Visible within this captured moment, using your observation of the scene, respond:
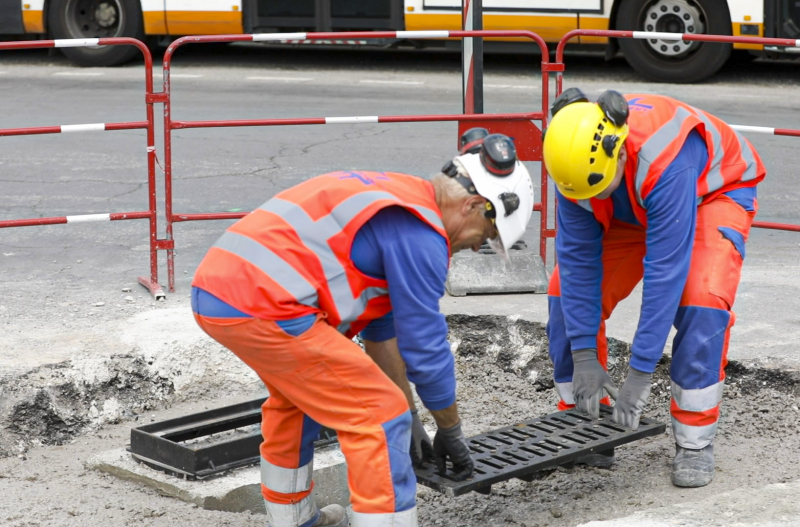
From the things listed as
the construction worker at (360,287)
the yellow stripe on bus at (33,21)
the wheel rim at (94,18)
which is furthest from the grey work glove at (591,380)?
the yellow stripe on bus at (33,21)

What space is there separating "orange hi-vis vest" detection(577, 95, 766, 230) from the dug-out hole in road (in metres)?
1.03

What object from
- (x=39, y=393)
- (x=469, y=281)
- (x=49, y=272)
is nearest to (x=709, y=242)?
(x=469, y=281)

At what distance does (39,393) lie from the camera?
4840mm

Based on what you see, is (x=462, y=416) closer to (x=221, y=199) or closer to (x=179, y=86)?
(x=221, y=199)

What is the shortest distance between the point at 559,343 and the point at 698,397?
0.65 metres

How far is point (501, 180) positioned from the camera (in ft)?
10.7

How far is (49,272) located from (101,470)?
2.08 metres

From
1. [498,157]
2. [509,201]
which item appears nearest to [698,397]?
[509,201]

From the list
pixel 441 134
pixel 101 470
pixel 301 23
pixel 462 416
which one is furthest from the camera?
pixel 301 23

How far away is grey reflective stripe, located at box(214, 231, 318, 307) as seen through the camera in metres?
3.15

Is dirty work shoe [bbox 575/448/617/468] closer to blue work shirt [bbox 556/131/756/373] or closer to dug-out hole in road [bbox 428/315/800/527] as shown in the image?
dug-out hole in road [bbox 428/315/800/527]

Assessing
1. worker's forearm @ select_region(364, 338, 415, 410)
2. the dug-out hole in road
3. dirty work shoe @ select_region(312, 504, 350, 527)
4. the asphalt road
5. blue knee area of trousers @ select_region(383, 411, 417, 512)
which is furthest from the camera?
the asphalt road

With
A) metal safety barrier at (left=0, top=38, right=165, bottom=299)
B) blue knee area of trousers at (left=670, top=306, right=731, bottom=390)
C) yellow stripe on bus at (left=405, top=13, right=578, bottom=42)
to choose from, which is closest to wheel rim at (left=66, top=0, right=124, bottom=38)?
yellow stripe on bus at (left=405, top=13, right=578, bottom=42)

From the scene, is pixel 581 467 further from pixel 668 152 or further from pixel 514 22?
pixel 514 22
